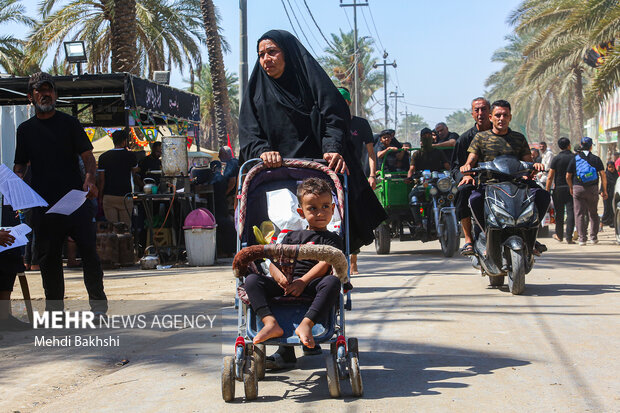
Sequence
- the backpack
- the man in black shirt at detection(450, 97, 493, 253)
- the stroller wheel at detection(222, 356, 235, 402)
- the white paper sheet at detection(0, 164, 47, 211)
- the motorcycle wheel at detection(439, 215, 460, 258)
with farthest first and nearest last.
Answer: the backpack → the motorcycle wheel at detection(439, 215, 460, 258) → the man in black shirt at detection(450, 97, 493, 253) → the white paper sheet at detection(0, 164, 47, 211) → the stroller wheel at detection(222, 356, 235, 402)

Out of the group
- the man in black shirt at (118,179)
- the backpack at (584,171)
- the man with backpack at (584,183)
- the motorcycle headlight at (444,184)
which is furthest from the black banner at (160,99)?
the backpack at (584,171)

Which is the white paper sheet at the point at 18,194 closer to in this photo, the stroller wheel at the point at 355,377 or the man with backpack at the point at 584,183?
the stroller wheel at the point at 355,377

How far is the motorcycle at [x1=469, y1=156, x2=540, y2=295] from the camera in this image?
309 inches

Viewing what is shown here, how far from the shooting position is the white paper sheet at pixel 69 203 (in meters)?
6.50

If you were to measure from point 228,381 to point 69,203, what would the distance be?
122 inches

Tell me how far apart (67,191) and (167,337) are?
1566 millimetres

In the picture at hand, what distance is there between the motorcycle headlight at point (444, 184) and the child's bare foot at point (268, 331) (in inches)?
344

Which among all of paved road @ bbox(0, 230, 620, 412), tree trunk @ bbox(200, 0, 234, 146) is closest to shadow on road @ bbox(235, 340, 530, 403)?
paved road @ bbox(0, 230, 620, 412)

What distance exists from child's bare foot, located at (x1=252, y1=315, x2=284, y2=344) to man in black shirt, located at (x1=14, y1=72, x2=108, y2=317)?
119 inches

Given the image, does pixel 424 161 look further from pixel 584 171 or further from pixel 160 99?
pixel 160 99

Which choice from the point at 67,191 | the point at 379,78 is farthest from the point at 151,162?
the point at 379,78

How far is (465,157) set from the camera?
914cm

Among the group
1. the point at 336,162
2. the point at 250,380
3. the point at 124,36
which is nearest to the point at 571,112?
the point at 124,36

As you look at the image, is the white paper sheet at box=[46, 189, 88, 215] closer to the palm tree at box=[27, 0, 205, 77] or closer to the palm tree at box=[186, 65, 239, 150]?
the palm tree at box=[27, 0, 205, 77]
